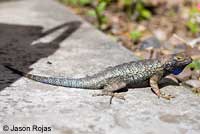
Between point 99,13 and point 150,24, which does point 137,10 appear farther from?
point 99,13

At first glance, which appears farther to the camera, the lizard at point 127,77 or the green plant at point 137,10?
the green plant at point 137,10

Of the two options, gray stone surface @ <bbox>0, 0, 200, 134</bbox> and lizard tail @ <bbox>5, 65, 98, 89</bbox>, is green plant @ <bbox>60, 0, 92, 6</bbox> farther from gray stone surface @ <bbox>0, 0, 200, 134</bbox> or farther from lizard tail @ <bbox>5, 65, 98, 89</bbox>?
lizard tail @ <bbox>5, 65, 98, 89</bbox>

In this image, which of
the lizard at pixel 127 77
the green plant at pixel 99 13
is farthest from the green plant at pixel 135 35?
the lizard at pixel 127 77

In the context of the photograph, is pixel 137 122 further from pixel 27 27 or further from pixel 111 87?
pixel 27 27

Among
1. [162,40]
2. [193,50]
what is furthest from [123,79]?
[162,40]

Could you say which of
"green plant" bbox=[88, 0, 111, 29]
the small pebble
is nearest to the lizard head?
the small pebble

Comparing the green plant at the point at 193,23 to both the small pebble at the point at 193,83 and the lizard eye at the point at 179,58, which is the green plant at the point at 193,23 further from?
the lizard eye at the point at 179,58
